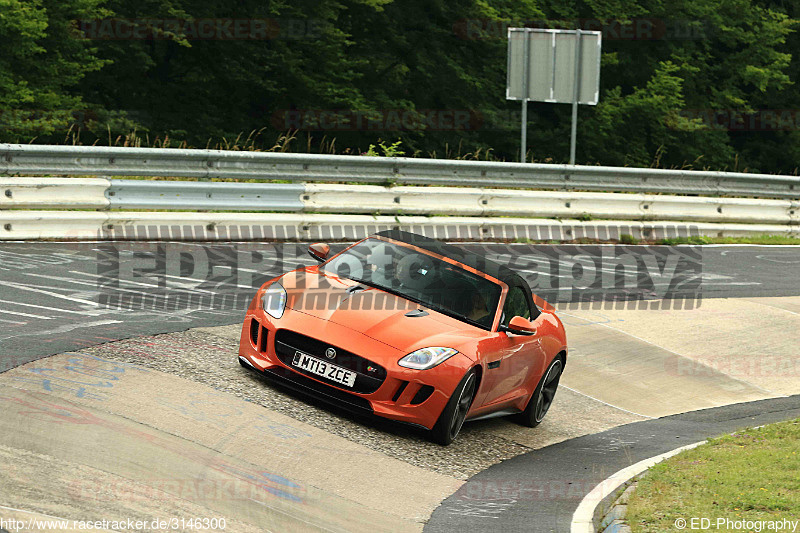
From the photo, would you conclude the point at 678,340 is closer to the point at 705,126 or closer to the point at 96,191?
the point at 96,191

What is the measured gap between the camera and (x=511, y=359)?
8.91 meters

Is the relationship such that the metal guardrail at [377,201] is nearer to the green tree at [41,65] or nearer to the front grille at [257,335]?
the front grille at [257,335]

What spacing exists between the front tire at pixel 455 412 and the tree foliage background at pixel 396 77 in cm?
2017

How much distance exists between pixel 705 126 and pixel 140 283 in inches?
1309

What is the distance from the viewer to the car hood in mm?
8234

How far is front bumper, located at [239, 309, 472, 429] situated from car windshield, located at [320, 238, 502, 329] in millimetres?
816

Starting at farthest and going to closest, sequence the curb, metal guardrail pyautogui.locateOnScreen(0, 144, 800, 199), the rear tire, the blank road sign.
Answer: the blank road sign → metal guardrail pyautogui.locateOnScreen(0, 144, 800, 199) → the rear tire → the curb

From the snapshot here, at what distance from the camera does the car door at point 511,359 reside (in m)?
8.66

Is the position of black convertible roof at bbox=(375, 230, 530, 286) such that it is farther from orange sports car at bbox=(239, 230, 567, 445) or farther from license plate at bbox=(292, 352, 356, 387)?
license plate at bbox=(292, 352, 356, 387)

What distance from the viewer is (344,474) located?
7277 millimetres

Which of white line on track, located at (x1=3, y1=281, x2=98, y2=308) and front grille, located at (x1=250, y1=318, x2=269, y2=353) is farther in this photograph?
white line on track, located at (x1=3, y1=281, x2=98, y2=308)

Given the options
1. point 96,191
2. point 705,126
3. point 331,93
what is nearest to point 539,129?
point 705,126

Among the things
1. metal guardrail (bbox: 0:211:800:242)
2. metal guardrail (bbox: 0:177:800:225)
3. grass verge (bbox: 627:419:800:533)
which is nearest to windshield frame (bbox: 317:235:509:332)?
grass verge (bbox: 627:419:800:533)

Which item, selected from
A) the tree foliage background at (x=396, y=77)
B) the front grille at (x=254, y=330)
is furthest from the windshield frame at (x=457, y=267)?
the tree foliage background at (x=396, y=77)
